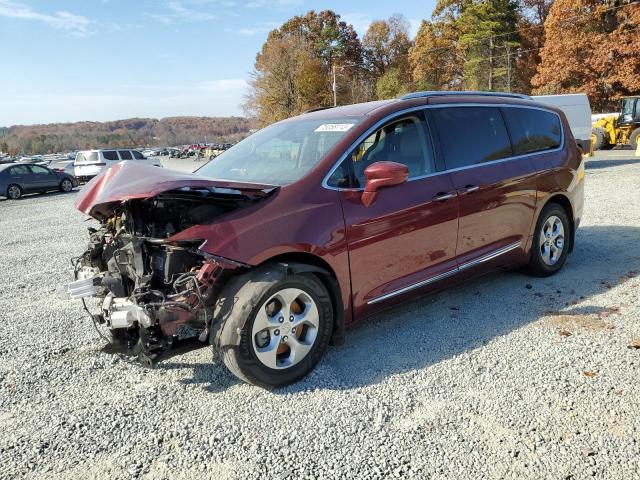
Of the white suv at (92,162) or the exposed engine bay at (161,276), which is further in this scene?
the white suv at (92,162)

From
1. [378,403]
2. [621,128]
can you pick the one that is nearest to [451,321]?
[378,403]

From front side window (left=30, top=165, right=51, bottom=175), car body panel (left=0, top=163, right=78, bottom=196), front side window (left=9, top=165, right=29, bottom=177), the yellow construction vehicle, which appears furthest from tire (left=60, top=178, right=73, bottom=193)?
the yellow construction vehicle

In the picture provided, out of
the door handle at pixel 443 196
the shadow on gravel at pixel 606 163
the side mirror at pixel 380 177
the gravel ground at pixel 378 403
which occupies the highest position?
the side mirror at pixel 380 177

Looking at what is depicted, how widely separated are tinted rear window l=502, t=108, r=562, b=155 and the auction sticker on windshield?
1910 mm

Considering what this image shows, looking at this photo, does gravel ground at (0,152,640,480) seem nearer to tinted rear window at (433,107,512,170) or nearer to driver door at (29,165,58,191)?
tinted rear window at (433,107,512,170)

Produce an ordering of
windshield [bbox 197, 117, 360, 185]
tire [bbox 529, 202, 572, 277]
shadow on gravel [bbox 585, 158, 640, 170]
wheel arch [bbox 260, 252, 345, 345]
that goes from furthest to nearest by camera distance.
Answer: shadow on gravel [bbox 585, 158, 640, 170] → tire [bbox 529, 202, 572, 277] → windshield [bbox 197, 117, 360, 185] → wheel arch [bbox 260, 252, 345, 345]

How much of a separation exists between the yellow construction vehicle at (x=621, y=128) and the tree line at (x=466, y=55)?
1150 cm

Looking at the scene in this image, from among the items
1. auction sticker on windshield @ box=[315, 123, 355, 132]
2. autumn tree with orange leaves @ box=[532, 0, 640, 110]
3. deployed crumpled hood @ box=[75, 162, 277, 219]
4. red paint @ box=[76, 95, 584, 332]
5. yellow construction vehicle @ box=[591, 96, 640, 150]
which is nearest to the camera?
deployed crumpled hood @ box=[75, 162, 277, 219]

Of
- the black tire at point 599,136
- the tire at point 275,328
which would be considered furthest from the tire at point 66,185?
the black tire at point 599,136

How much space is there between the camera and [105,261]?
3.59 metres

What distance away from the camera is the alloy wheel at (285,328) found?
3.11 meters

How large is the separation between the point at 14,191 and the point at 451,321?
21186 millimetres

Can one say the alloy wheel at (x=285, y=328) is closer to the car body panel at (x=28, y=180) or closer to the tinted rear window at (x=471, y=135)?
the tinted rear window at (x=471, y=135)

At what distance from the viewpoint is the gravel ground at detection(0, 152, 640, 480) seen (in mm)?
2492
